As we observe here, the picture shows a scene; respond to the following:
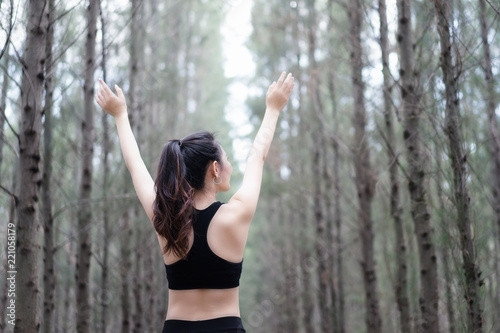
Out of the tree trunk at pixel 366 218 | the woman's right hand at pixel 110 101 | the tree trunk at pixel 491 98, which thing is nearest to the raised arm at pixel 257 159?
the woman's right hand at pixel 110 101

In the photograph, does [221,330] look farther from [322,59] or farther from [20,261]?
[322,59]

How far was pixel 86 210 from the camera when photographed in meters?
5.71

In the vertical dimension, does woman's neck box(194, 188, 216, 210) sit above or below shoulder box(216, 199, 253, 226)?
above

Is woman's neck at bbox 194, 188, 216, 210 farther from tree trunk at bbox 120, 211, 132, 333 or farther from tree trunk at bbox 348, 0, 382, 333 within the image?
tree trunk at bbox 120, 211, 132, 333

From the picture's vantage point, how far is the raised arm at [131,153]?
222 centimetres

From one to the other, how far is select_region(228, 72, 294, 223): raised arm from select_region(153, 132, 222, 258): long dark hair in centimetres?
16

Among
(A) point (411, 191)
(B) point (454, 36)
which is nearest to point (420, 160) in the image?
(A) point (411, 191)

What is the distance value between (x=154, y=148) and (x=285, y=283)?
6.84 meters

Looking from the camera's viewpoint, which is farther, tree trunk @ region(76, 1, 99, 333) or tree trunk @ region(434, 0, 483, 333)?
tree trunk @ region(76, 1, 99, 333)

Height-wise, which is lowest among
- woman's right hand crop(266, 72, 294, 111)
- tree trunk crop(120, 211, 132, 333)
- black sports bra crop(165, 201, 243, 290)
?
tree trunk crop(120, 211, 132, 333)

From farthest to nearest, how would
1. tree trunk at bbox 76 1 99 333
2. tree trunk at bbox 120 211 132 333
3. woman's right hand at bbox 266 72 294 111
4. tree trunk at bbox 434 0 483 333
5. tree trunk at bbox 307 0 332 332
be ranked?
tree trunk at bbox 307 0 332 332 → tree trunk at bbox 120 211 132 333 → tree trunk at bbox 76 1 99 333 → tree trunk at bbox 434 0 483 333 → woman's right hand at bbox 266 72 294 111

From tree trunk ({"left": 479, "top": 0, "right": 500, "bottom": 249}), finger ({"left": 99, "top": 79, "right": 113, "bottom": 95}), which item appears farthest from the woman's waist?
tree trunk ({"left": 479, "top": 0, "right": 500, "bottom": 249})

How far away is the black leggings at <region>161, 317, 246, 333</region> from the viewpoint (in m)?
1.96

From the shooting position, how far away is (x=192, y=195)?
6.88 feet
